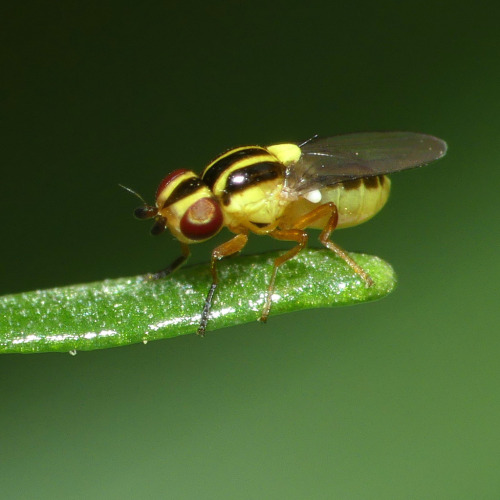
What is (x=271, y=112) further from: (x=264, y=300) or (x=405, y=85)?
(x=264, y=300)

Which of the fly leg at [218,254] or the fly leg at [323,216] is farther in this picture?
the fly leg at [323,216]

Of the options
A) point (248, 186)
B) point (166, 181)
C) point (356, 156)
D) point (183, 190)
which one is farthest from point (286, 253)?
point (356, 156)

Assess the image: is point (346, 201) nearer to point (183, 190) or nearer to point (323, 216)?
point (323, 216)

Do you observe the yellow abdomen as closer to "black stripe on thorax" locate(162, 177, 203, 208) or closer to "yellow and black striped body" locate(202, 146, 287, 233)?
"yellow and black striped body" locate(202, 146, 287, 233)

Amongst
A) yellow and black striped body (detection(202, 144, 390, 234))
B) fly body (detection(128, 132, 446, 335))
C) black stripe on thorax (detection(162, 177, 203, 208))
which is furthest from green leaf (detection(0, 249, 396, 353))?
yellow and black striped body (detection(202, 144, 390, 234))

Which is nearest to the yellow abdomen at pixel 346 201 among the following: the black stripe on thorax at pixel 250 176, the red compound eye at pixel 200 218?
the black stripe on thorax at pixel 250 176

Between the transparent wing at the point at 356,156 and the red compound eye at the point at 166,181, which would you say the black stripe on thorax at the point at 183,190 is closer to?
the red compound eye at the point at 166,181
